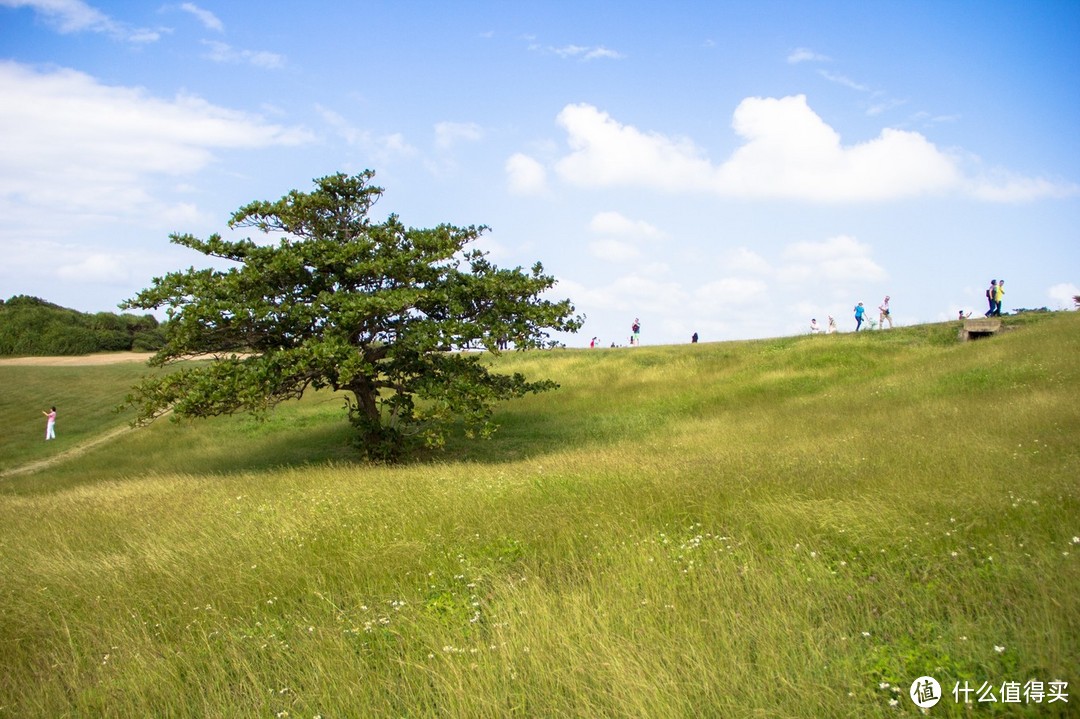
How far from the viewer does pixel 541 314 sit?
18.0 meters

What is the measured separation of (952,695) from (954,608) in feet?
3.96

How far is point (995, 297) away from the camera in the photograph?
3316 centimetres

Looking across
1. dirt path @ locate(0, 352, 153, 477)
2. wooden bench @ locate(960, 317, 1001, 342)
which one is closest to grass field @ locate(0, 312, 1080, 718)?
dirt path @ locate(0, 352, 153, 477)

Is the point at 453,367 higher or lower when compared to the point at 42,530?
higher

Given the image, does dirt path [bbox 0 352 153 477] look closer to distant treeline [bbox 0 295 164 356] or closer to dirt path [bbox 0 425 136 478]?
dirt path [bbox 0 425 136 478]

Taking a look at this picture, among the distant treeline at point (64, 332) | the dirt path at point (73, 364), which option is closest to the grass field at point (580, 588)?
the dirt path at point (73, 364)

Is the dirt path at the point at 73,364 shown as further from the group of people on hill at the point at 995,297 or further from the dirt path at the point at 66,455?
the group of people on hill at the point at 995,297

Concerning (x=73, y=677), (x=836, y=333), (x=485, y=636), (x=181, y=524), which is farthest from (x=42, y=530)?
(x=836, y=333)

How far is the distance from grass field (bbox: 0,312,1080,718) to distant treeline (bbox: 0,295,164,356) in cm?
5101

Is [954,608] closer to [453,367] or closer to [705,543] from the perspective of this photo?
[705,543]

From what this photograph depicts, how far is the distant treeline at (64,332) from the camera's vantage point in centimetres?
5541

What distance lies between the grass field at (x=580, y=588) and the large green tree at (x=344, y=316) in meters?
3.45

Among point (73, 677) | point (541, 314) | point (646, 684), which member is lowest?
point (73, 677)

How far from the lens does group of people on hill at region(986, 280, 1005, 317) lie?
32938mm
